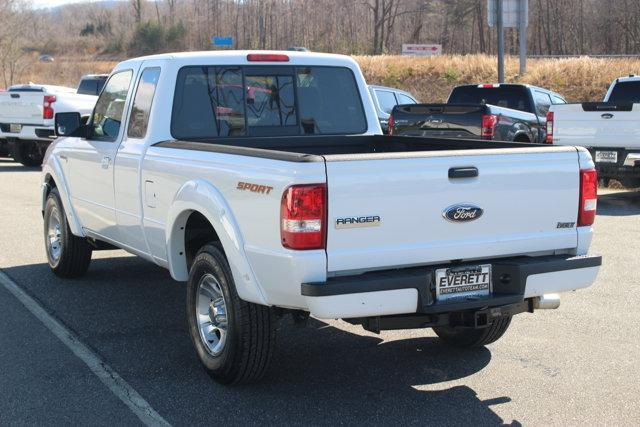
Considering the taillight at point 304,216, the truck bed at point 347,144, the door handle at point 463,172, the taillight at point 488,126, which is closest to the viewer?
the taillight at point 304,216

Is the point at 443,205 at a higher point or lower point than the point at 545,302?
higher

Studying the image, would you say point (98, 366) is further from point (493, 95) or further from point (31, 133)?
point (31, 133)

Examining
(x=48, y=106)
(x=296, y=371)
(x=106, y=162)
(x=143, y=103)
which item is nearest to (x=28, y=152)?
(x=48, y=106)

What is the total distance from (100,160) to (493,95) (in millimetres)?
11369

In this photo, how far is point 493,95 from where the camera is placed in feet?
55.3

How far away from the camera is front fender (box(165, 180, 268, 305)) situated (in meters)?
4.75

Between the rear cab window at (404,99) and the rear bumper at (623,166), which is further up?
the rear cab window at (404,99)

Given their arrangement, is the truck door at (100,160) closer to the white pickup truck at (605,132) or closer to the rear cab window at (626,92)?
the white pickup truck at (605,132)

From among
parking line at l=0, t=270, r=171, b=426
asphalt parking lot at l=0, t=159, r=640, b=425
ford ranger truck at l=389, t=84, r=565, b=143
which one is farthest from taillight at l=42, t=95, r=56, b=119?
parking line at l=0, t=270, r=171, b=426

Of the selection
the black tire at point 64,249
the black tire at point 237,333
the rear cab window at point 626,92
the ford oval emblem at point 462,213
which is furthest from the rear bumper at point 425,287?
the rear cab window at point 626,92

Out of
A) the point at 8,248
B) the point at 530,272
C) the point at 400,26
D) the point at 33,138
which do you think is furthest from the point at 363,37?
the point at 530,272

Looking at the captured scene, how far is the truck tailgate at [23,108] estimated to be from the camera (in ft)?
61.8

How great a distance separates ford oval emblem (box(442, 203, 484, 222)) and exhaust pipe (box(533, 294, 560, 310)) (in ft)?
2.39

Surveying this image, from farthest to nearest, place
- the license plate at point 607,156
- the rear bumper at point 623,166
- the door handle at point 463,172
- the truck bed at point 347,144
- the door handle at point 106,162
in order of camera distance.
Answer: the license plate at point 607,156 → the rear bumper at point 623,166 → the door handle at point 106,162 → the truck bed at point 347,144 → the door handle at point 463,172
